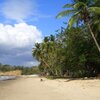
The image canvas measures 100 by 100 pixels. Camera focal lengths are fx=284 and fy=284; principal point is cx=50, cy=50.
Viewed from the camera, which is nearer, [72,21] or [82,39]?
[72,21]

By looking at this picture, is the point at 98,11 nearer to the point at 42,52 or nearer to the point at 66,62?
the point at 66,62

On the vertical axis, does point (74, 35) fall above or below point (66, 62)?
above

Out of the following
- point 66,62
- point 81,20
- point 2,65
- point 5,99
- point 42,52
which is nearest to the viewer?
point 5,99

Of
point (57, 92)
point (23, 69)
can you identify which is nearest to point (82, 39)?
point (57, 92)

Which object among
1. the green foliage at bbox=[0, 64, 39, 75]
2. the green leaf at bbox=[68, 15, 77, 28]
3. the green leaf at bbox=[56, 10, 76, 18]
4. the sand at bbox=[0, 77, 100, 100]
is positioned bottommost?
the sand at bbox=[0, 77, 100, 100]

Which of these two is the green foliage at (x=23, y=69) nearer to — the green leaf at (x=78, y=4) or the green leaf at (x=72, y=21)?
→ the green leaf at (x=72, y=21)

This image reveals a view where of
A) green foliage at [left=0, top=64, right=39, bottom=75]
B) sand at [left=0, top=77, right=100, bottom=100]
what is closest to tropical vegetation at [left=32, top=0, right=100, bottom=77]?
sand at [left=0, top=77, right=100, bottom=100]

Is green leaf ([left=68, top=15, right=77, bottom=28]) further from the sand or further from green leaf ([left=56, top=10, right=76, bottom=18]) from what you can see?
the sand

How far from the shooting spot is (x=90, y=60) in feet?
134

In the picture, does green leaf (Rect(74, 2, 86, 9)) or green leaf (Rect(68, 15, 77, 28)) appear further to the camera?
green leaf (Rect(68, 15, 77, 28))

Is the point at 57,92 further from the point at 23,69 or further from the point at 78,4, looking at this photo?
the point at 23,69

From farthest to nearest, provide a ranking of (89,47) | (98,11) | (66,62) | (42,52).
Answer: (42,52)
(66,62)
(89,47)
(98,11)

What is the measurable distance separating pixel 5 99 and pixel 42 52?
5757 cm

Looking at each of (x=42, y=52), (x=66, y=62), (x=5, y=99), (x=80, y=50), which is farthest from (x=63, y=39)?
(x=5, y=99)
